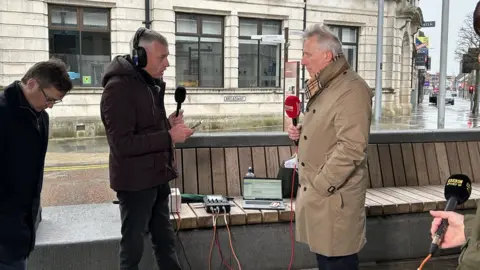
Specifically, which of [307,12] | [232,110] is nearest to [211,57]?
[232,110]

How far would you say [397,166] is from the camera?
514 centimetres

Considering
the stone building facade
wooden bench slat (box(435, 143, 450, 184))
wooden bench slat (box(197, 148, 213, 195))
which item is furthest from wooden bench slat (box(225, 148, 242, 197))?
the stone building facade

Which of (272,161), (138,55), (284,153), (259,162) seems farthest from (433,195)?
(138,55)

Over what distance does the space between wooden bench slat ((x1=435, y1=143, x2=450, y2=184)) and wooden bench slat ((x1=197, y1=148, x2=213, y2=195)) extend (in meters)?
2.66

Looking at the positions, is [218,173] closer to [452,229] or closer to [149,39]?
[149,39]

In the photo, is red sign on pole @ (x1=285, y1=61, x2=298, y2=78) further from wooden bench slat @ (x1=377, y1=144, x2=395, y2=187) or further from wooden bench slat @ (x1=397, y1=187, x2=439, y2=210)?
wooden bench slat @ (x1=397, y1=187, x2=439, y2=210)

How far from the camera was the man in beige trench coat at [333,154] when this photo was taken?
2723 mm

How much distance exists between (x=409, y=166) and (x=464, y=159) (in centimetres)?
78

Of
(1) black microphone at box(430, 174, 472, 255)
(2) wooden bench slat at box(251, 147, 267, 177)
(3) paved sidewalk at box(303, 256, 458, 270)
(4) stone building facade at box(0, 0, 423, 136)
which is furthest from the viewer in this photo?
(4) stone building facade at box(0, 0, 423, 136)

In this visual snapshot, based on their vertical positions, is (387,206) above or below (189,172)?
below

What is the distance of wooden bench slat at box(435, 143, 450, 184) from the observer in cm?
529

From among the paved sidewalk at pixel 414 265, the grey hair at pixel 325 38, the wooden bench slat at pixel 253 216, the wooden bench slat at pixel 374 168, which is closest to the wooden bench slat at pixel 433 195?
the wooden bench slat at pixel 374 168

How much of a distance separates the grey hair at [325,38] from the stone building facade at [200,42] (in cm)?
1262

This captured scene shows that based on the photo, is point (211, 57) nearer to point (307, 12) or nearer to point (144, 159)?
point (307, 12)
